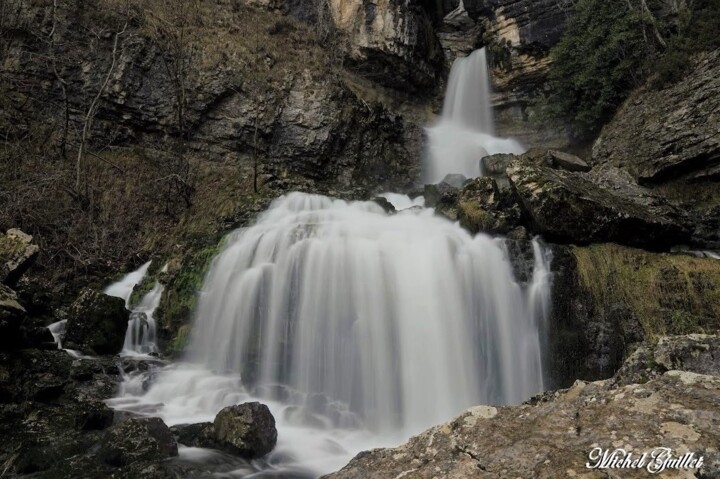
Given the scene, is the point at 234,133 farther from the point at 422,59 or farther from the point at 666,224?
the point at 666,224

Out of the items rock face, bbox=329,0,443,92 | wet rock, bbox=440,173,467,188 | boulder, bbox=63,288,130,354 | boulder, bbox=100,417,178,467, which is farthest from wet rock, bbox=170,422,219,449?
rock face, bbox=329,0,443,92

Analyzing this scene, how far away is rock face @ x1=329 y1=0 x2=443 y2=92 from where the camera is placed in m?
22.4

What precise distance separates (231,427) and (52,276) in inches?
347

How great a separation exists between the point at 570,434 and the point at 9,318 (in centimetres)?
800

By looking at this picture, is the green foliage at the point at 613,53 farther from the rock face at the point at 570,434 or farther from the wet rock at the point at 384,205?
the rock face at the point at 570,434

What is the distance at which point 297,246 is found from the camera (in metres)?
10.5

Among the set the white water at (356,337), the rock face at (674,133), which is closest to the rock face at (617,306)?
the white water at (356,337)

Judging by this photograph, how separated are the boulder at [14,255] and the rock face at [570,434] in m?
8.33

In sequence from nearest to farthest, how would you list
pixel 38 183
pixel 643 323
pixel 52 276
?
pixel 643 323 → pixel 52 276 → pixel 38 183

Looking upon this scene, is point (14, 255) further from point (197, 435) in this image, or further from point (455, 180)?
point (455, 180)

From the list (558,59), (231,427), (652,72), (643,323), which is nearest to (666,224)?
(643,323)

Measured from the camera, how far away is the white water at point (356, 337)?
7.66m

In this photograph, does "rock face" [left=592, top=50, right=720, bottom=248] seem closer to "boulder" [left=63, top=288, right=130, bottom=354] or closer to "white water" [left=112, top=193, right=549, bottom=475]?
"white water" [left=112, top=193, right=549, bottom=475]
